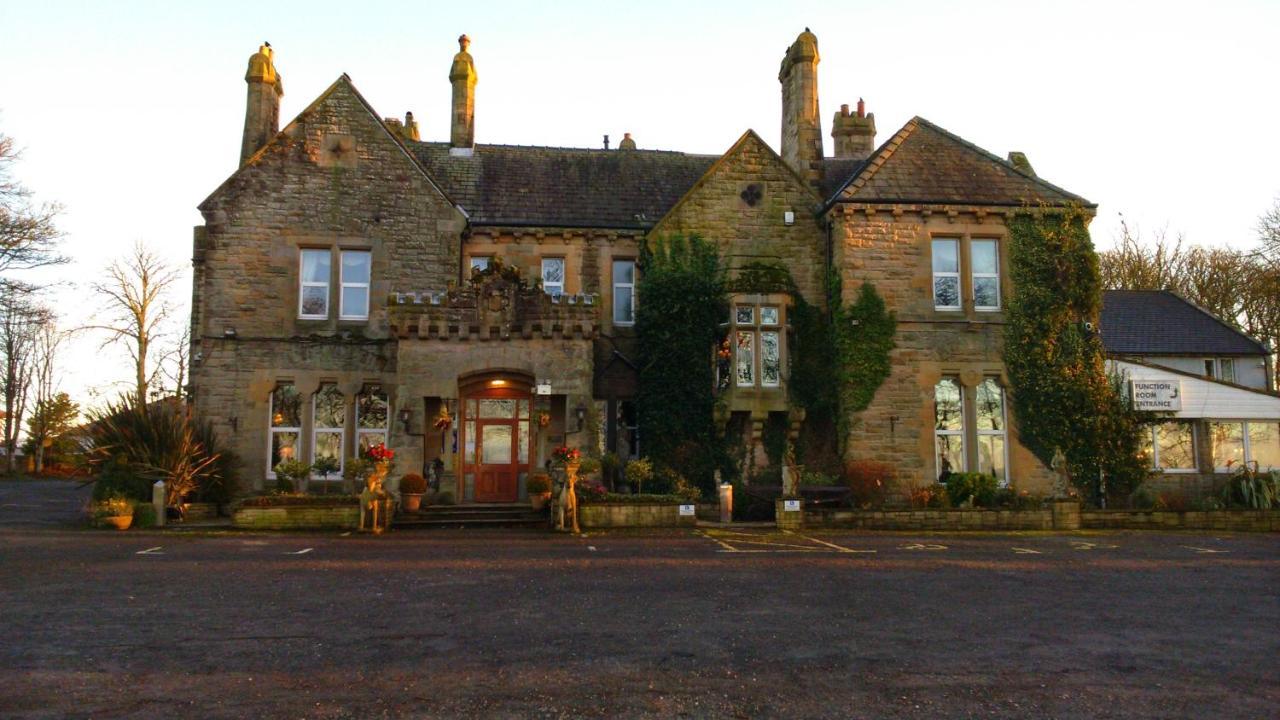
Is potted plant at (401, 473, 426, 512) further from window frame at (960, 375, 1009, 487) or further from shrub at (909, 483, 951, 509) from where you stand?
window frame at (960, 375, 1009, 487)

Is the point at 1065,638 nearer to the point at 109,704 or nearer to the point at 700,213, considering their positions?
the point at 109,704

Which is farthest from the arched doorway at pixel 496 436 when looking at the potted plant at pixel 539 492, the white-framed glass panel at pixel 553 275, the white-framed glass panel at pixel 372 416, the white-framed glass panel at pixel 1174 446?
the white-framed glass panel at pixel 1174 446

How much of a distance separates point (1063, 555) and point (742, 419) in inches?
336

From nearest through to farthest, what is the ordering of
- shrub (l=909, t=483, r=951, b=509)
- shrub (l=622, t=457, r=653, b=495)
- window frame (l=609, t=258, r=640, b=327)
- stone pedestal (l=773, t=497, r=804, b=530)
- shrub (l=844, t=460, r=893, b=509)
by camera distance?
stone pedestal (l=773, t=497, r=804, b=530) → shrub (l=622, t=457, r=653, b=495) → shrub (l=909, t=483, r=951, b=509) → shrub (l=844, t=460, r=893, b=509) → window frame (l=609, t=258, r=640, b=327)

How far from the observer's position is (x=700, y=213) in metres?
21.4

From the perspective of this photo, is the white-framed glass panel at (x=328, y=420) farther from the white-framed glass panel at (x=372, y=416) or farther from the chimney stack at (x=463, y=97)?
the chimney stack at (x=463, y=97)

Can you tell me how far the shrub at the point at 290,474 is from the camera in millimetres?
18781

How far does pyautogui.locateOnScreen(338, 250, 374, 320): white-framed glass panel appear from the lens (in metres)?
20.9

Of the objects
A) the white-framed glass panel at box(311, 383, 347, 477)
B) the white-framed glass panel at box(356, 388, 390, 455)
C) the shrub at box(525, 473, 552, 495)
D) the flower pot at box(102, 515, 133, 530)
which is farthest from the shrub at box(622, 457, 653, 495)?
the flower pot at box(102, 515, 133, 530)

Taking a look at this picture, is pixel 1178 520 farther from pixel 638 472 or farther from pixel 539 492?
pixel 539 492

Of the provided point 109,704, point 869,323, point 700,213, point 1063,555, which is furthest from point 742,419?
point 109,704

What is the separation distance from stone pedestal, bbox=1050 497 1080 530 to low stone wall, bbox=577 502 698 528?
7.68 m

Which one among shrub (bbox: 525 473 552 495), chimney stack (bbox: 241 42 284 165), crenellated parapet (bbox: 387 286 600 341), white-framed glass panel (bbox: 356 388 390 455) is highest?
chimney stack (bbox: 241 42 284 165)

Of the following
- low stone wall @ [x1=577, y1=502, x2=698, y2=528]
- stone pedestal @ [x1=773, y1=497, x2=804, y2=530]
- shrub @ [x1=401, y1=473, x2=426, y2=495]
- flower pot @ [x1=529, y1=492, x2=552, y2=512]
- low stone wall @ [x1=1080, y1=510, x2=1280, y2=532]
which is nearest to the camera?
low stone wall @ [x1=577, y1=502, x2=698, y2=528]
